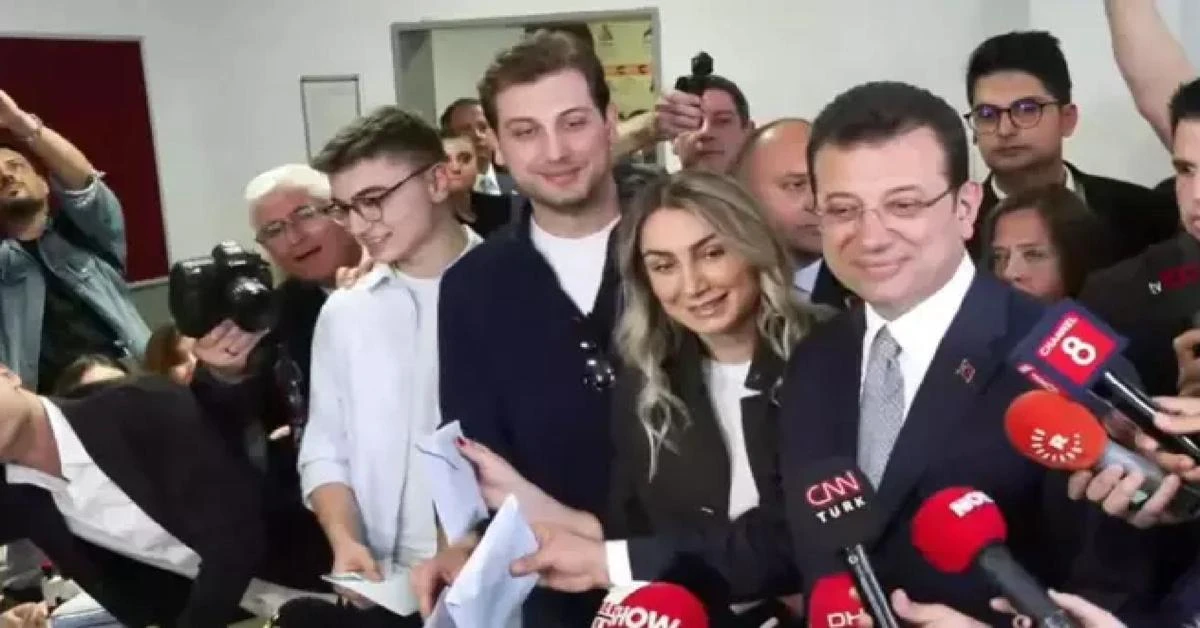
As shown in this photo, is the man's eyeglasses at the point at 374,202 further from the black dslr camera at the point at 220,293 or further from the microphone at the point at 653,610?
the microphone at the point at 653,610

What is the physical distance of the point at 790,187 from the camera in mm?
2156

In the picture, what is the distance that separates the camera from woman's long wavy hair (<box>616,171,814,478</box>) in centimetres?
162

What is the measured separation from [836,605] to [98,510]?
147 centimetres

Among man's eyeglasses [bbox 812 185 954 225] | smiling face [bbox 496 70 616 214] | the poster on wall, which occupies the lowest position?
man's eyeglasses [bbox 812 185 954 225]

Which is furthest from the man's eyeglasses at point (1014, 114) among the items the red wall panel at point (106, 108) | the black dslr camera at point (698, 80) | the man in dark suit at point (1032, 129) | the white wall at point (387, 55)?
the red wall panel at point (106, 108)

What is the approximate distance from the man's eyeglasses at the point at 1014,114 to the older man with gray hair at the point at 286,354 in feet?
4.77

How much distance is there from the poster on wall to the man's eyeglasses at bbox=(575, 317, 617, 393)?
145 inches

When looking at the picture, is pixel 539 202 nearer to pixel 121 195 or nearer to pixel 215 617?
pixel 215 617

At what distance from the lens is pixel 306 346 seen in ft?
7.50

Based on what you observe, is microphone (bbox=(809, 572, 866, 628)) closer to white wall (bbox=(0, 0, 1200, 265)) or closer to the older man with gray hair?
the older man with gray hair

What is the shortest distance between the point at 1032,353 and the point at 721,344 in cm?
62

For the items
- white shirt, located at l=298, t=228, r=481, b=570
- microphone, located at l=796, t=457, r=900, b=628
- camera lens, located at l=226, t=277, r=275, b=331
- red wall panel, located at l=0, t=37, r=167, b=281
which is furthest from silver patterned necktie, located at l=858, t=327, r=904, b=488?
red wall panel, located at l=0, t=37, r=167, b=281

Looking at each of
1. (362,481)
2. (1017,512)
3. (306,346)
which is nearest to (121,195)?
(306,346)

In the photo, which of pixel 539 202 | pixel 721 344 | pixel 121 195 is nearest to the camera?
pixel 721 344
